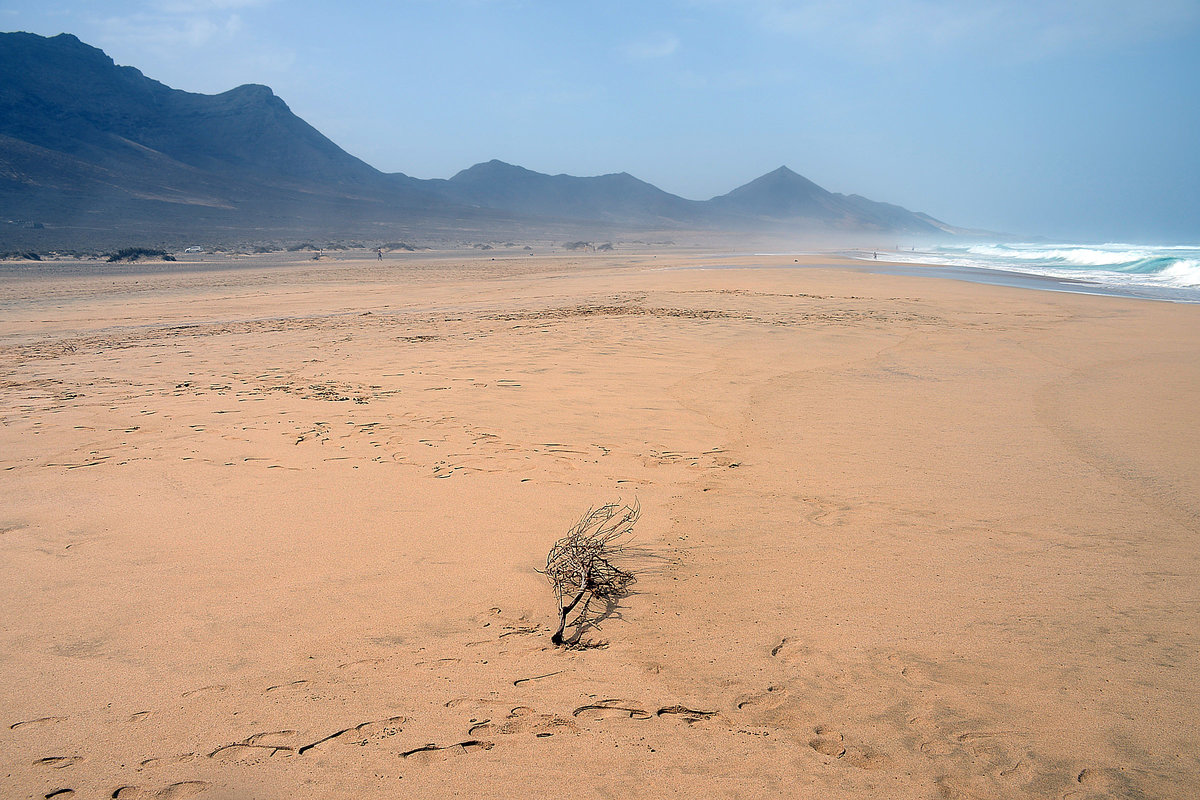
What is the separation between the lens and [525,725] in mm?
2045

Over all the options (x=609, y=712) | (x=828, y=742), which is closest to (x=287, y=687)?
(x=609, y=712)

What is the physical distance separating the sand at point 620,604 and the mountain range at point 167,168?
50.8m

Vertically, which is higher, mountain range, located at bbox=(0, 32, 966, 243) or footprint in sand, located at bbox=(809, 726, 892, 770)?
mountain range, located at bbox=(0, 32, 966, 243)

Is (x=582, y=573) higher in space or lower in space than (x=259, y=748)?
higher

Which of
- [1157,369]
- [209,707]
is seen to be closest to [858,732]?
[209,707]

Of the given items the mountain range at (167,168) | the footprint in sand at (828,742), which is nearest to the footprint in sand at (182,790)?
the footprint in sand at (828,742)

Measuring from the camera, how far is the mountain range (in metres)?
63.2

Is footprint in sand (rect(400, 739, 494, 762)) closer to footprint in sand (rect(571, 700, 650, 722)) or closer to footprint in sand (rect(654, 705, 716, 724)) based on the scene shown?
footprint in sand (rect(571, 700, 650, 722))

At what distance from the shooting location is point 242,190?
281ft

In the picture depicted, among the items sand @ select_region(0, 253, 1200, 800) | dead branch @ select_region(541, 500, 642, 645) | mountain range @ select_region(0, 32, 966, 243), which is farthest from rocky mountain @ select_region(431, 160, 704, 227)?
dead branch @ select_region(541, 500, 642, 645)

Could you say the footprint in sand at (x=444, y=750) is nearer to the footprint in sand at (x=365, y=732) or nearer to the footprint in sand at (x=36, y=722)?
the footprint in sand at (x=365, y=732)

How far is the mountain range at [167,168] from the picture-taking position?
207ft

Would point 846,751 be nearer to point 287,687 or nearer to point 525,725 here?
point 525,725

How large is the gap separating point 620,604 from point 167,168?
4077 inches
